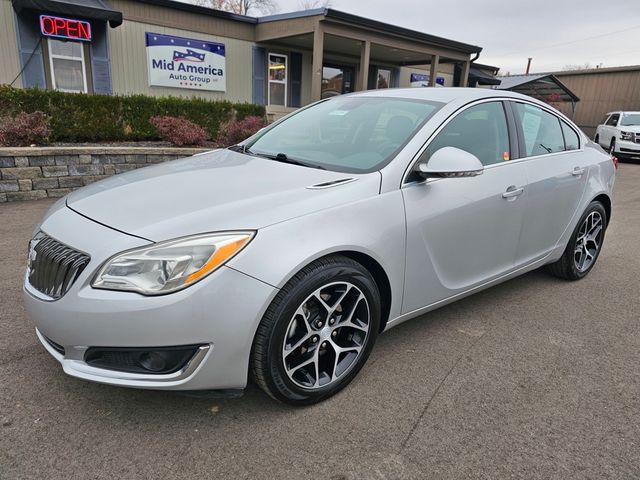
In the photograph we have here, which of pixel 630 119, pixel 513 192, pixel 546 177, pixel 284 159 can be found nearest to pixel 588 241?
pixel 546 177

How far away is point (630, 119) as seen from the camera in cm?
1645

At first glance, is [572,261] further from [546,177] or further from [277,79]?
[277,79]

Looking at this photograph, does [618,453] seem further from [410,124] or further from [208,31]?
[208,31]

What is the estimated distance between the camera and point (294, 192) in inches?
93.0

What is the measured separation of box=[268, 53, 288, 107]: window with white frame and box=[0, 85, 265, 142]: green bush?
17.9 feet

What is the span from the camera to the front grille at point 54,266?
2.05 metres

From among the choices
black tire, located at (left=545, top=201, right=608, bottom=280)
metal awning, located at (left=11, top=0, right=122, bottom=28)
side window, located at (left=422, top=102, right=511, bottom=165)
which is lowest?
black tire, located at (left=545, top=201, right=608, bottom=280)

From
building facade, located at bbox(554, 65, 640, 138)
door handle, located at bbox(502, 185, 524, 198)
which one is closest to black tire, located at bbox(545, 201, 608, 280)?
door handle, located at bbox(502, 185, 524, 198)

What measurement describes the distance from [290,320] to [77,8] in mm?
10994

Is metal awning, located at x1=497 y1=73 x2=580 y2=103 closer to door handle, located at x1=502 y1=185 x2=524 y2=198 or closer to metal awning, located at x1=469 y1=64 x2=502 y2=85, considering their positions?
metal awning, located at x1=469 y1=64 x2=502 y2=85

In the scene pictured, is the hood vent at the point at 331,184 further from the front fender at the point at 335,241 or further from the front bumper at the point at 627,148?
the front bumper at the point at 627,148

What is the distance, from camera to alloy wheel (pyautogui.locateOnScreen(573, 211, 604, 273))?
4.15 m

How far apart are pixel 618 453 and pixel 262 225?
1.88 metres

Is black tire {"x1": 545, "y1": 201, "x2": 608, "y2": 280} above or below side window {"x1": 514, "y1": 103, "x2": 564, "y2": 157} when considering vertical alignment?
below
